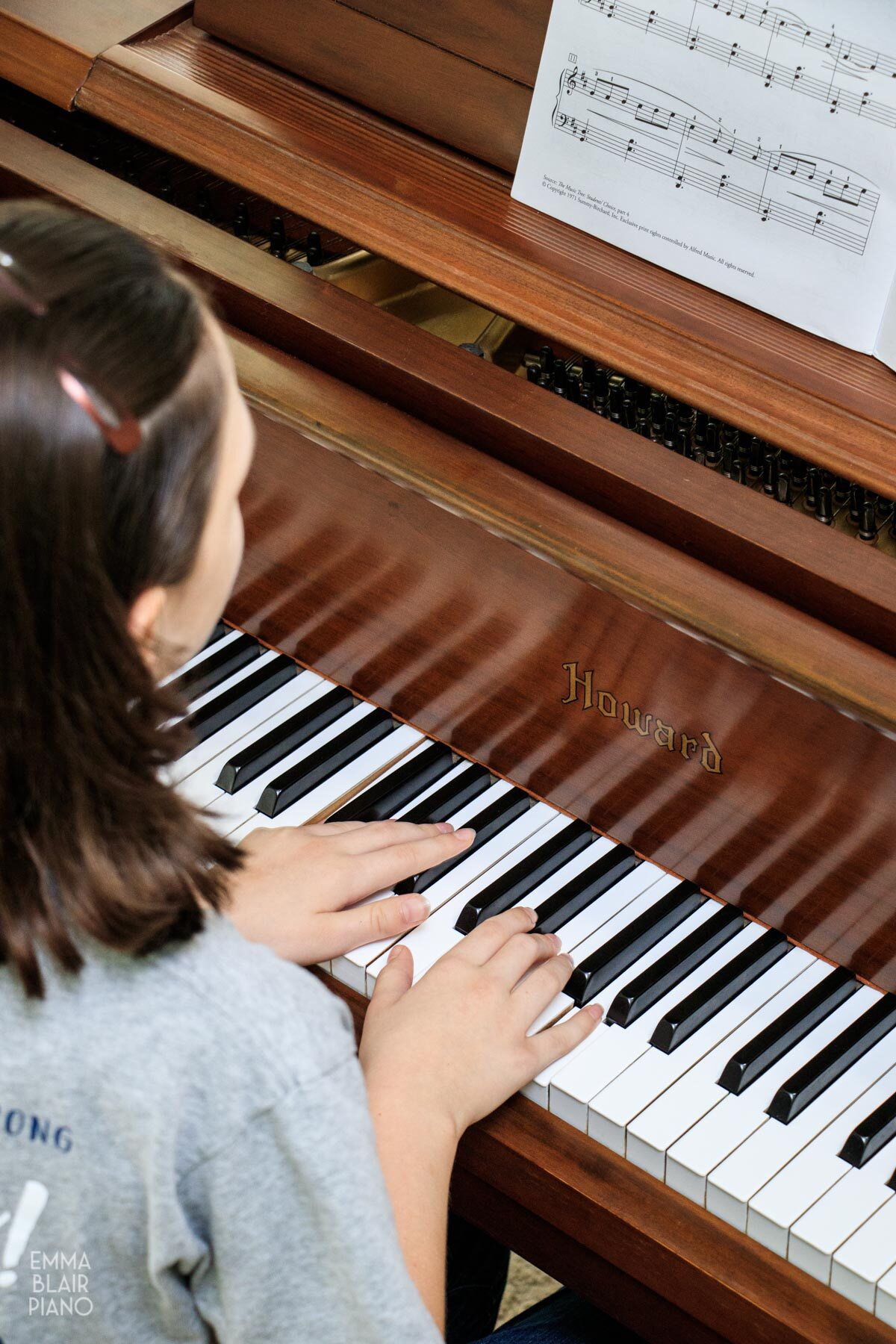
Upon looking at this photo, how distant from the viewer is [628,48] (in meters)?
1.58

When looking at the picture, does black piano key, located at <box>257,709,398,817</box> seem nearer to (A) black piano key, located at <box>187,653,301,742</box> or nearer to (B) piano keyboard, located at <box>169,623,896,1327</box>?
(B) piano keyboard, located at <box>169,623,896,1327</box>

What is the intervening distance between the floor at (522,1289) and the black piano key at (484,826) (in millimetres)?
1202

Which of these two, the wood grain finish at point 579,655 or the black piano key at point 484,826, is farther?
the black piano key at point 484,826

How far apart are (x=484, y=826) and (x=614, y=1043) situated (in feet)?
0.98

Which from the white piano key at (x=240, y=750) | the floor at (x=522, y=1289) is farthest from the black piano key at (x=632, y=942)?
the floor at (x=522, y=1289)

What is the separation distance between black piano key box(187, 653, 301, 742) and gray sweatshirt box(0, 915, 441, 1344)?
0.73 meters

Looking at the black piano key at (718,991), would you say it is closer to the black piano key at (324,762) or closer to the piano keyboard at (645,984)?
the piano keyboard at (645,984)

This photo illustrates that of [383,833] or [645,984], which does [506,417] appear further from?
[645,984]

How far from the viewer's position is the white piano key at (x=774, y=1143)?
4.48 ft

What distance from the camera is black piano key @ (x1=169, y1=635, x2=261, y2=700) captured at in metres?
1.84

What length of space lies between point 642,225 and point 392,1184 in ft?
3.41

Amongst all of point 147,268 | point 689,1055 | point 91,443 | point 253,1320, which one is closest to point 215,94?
point 147,268

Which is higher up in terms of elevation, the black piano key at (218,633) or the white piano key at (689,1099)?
the black piano key at (218,633)

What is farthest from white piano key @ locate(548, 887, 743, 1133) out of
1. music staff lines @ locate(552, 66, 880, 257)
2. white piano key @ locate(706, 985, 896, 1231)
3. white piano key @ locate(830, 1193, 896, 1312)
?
music staff lines @ locate(552, 66, 880, 257)
